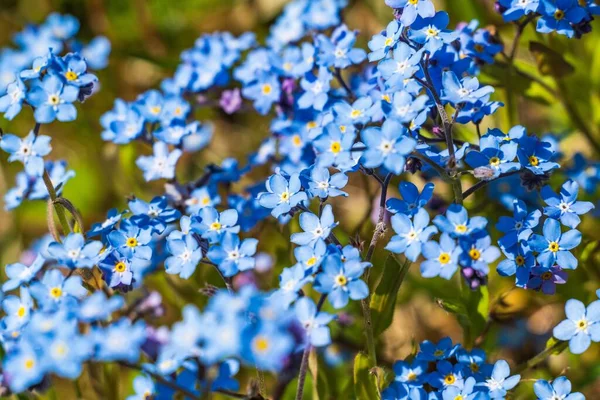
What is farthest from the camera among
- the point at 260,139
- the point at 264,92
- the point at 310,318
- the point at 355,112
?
the point at 260,139

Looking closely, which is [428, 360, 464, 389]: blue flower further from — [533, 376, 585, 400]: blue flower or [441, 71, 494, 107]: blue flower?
[441, 71, 494, 107]: blue flower

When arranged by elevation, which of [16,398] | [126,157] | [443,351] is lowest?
[443,351]

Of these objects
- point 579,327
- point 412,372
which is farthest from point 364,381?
point 579,327

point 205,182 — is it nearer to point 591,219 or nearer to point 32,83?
point 32,83

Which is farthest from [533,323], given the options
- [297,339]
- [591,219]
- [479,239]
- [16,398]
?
[16,398]

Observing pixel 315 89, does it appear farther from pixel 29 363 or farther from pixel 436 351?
pixel 29 363
